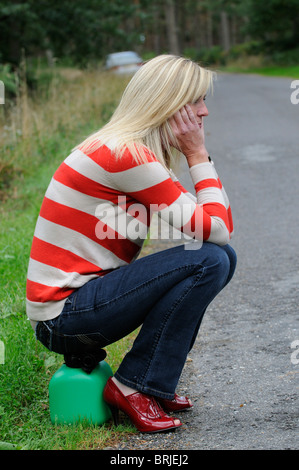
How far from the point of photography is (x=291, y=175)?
7695 mm

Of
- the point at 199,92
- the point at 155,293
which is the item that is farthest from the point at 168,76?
the point at 155,293

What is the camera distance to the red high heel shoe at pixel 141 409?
2.53 m

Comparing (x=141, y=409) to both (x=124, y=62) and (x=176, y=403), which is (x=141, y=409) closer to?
(x=176, y=403)

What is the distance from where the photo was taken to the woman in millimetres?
2471

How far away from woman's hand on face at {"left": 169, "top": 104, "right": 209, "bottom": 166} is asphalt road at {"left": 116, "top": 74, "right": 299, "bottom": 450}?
104 centimetres

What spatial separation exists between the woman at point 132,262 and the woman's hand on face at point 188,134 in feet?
0.05

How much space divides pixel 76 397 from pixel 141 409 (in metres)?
0.26

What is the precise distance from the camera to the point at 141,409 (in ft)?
8.36

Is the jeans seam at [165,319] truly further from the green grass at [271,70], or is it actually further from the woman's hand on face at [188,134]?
the green grass at [271,70]

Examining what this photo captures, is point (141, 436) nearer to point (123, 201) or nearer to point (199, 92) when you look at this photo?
point (123, 201)

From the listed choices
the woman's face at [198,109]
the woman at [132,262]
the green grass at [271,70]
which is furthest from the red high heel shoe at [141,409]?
the green grass at [271,70]

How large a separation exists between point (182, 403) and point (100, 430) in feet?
1.25

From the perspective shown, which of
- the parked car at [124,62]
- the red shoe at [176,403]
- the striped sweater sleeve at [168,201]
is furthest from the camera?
the parked car at [124,62]

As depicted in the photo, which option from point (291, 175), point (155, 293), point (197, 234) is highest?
point (197, 234)
